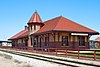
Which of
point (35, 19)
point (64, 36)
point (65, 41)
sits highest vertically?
point (35, 19)

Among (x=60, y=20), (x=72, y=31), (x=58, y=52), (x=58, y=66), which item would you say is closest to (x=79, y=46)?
(x=72, y=31)

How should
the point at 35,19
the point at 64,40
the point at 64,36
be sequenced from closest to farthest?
1. the point at 64,36
2. the point at 64,40
3. the point at 35,19

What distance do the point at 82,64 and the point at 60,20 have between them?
791 inches

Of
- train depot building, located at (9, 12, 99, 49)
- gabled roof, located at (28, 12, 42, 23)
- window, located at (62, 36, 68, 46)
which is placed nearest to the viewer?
train depot building, located at (9, 12, 99, 49)

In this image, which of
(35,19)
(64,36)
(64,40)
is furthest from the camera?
(35,19)

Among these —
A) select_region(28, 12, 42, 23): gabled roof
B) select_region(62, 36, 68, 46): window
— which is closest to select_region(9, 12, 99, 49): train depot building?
select_region(62, 36, 68, 46): window

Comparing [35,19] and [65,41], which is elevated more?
[35,19]

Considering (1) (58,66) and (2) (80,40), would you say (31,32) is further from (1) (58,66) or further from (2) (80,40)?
(1) (58,66)

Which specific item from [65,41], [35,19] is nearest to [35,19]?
[35,19]

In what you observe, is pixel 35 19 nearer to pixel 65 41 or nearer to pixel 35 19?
pixel 35 19

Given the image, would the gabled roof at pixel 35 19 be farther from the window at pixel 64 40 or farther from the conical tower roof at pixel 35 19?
the window at pixel 64 40

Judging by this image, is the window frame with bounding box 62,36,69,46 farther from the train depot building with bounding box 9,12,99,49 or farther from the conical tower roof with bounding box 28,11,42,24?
the conical tower roof with bounding box 28,11,42,24

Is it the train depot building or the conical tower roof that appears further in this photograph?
the conical tower roof

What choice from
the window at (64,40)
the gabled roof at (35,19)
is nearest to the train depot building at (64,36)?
the window at (64,40)
